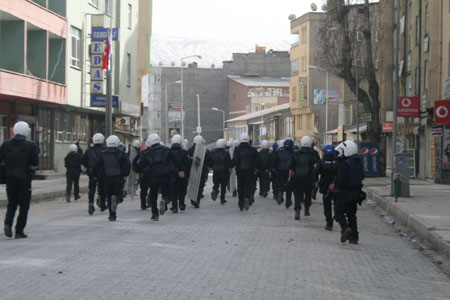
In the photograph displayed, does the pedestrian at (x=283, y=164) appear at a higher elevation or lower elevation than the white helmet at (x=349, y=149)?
lower

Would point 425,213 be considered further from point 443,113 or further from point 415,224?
point 443,113

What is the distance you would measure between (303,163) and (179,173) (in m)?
2.73

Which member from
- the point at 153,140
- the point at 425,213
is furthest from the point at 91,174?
the point at 425,213

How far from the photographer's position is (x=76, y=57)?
115 feet

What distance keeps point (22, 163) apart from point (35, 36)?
20.6 metres

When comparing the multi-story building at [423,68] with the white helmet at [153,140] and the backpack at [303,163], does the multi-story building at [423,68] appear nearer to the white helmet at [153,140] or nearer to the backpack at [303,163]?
the backpack at [303,163]

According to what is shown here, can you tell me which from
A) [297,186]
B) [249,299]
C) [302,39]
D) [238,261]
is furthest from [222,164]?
[302,39]

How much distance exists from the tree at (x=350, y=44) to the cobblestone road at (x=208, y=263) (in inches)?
889

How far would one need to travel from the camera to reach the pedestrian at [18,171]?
37.0 ft

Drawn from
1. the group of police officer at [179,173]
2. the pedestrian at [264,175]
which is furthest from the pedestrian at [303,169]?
the pedestrian at [264,175]

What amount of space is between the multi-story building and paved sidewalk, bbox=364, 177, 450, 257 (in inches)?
299

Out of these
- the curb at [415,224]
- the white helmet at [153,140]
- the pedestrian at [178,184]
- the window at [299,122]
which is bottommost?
the curb at [415,224]

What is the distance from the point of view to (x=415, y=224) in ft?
46.2

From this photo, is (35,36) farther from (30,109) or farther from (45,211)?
(45,211)
